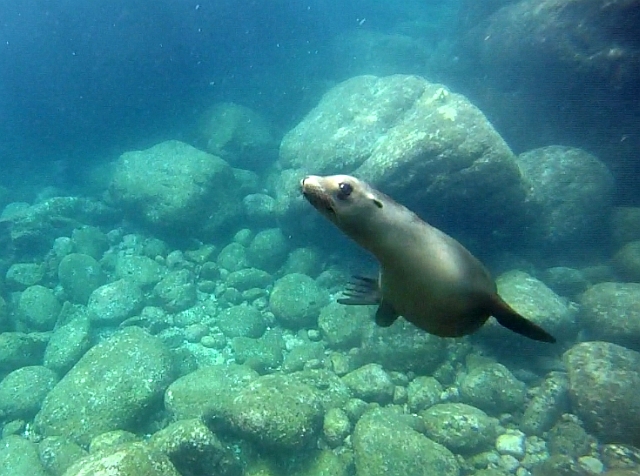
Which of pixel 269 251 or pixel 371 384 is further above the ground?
pixel 269 251

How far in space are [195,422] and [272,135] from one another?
1093 cm

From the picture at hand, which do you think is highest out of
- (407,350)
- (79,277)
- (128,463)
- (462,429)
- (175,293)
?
(79,277)

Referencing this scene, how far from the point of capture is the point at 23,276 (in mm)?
10367

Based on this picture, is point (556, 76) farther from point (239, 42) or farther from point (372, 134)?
point (239, 42)

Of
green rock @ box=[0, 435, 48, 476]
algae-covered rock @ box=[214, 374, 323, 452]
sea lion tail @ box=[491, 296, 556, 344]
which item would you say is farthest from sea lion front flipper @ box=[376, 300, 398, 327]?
green rock @ box=[0, 435, 48, 476]

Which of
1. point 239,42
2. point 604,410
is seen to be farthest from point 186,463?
point 239,42

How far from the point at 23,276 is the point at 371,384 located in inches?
347

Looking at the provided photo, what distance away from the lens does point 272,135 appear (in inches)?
573

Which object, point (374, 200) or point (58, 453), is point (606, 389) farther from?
point (58, 453)

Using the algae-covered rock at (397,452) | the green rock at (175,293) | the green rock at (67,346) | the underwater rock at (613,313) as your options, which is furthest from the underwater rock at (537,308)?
the green rock at (67,346)

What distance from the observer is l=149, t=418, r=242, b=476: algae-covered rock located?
4945 millimetres

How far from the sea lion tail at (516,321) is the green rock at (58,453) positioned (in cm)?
642

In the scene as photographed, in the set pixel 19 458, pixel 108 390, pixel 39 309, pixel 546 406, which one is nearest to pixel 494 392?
pixel 546 406

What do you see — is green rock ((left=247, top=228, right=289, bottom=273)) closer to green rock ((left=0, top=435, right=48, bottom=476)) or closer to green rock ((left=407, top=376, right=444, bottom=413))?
green rock ((left=407, top=376, right=444, bottom=413))
